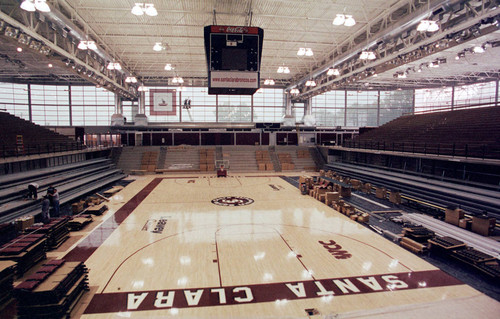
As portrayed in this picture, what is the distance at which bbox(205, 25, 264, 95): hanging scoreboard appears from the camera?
33.3 feet

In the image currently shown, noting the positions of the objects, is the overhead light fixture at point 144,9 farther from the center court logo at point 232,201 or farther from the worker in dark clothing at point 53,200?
the center court logo at point 232,201

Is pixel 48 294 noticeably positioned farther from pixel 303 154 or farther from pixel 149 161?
pixel 303 154

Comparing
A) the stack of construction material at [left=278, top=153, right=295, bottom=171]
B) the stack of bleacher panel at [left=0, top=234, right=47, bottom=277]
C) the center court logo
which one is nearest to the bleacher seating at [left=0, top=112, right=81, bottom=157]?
the stack of bleacher panel at [left=0, top=234, right=47, bottom=277]

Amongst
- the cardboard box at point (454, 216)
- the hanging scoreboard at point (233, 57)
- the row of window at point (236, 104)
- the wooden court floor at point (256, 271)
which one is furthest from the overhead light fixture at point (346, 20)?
the row of window at point (236, 104)

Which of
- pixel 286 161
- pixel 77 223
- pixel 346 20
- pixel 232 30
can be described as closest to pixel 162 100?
pixel 286 161

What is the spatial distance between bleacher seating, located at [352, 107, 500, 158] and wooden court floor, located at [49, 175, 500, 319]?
7.22m

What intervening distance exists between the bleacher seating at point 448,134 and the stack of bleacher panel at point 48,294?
14.3 m

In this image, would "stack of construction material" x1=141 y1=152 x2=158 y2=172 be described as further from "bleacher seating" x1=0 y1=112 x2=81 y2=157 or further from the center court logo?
the center court logo

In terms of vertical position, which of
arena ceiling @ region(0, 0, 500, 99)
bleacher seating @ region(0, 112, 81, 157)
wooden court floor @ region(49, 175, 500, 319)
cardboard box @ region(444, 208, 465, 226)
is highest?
arena ceiling @ region(0, 0, 500, 99)

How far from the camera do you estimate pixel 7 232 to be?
28.8 ft

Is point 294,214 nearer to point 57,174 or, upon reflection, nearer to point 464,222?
point 464,222

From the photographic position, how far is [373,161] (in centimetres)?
1981

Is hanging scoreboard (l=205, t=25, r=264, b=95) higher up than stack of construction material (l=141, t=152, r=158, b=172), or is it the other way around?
hanging scoreboard (l=205, t=25, r=264, b=95)

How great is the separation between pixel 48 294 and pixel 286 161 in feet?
73.6
